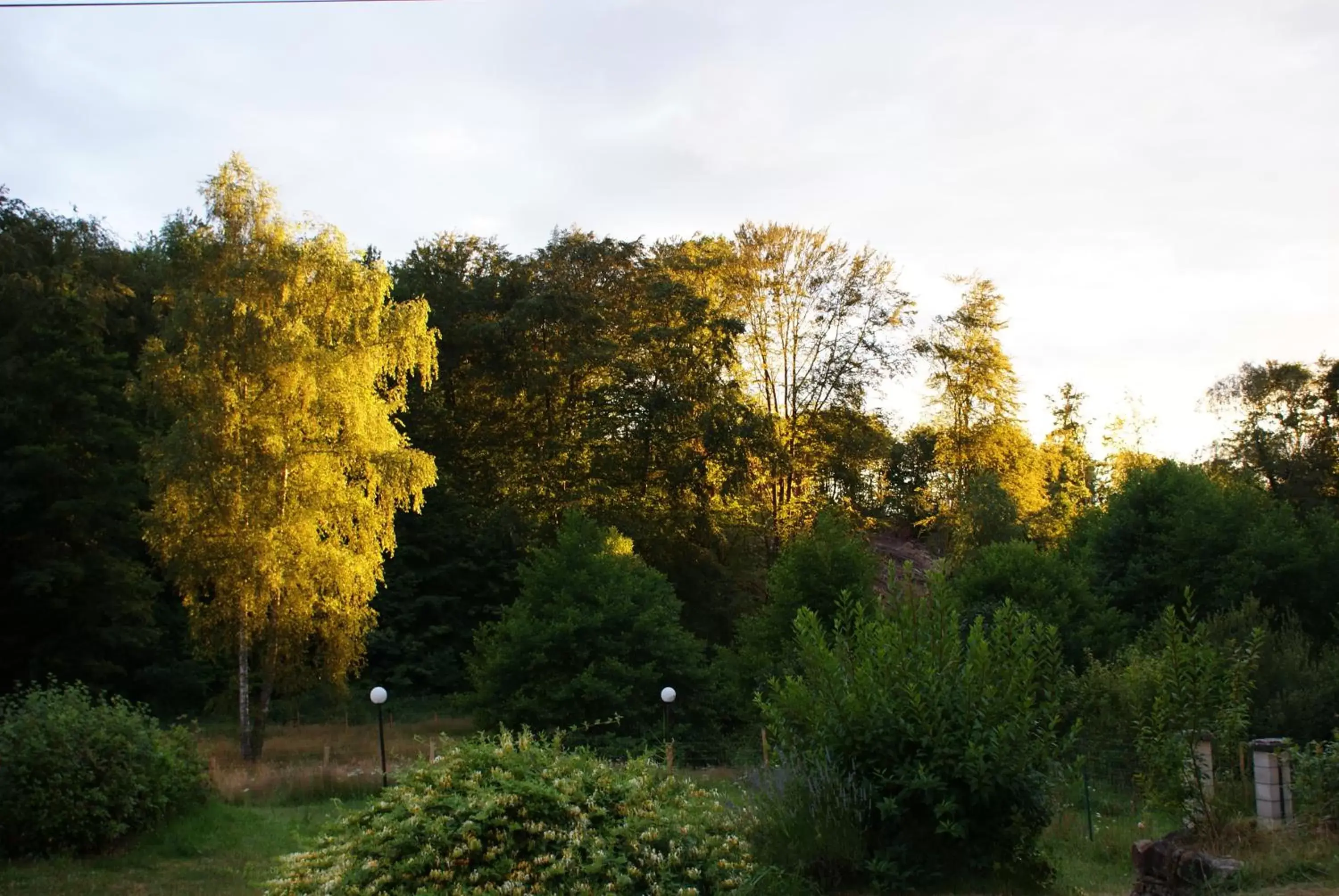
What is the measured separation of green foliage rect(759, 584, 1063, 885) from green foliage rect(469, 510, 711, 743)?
13.3 metres

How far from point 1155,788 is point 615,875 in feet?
24.3

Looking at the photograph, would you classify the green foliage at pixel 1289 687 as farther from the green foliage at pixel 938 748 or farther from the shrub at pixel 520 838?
the shrub at pixel 520 838

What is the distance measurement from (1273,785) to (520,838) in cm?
650

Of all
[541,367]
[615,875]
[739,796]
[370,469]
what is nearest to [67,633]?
[370,469]

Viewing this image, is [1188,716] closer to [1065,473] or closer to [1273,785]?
Result: [1273,785]

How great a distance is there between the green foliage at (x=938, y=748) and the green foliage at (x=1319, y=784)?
239cm

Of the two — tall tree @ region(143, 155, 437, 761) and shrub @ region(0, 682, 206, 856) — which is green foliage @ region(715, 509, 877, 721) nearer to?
tall tree @ region(143, 155, 437, 761)

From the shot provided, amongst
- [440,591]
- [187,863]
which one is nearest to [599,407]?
[440,591]

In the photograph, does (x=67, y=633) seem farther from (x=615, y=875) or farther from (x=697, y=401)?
(x=615, y=875)

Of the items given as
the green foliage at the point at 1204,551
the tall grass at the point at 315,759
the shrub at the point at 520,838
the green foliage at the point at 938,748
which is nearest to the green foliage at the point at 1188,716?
the green foliage at the point at 938,748

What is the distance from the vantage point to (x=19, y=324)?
26172 millimetres

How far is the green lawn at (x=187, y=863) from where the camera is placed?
9648 millimetres

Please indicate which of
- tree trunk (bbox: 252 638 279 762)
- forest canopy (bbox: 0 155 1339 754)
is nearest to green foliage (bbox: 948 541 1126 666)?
forest canopy (bbox: 0 155 1339 754)

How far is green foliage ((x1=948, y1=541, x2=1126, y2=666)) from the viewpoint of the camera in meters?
21.5
